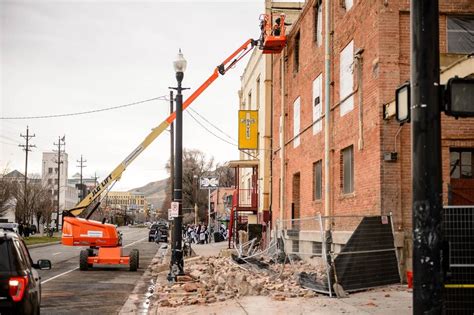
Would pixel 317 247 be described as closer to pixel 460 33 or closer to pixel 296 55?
pixel 460 33

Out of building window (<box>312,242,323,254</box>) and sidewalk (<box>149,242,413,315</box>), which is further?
building window (<box>312,242,323,254</box>)

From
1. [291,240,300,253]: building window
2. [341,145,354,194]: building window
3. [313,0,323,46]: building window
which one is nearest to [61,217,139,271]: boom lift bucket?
[291,240,300,253]: building window

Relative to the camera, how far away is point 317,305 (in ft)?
38.5

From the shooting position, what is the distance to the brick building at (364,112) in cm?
1486

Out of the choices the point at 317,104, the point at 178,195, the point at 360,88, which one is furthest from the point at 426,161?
the point at 317,104

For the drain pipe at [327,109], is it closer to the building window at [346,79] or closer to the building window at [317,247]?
the building window at [346,79]

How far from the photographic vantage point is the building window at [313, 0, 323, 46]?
21781mm

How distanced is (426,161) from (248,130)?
30750 mm

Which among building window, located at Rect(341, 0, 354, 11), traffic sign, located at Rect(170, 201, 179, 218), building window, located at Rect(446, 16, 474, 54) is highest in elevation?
building window, located at Rect(341, 0, 354, 11)

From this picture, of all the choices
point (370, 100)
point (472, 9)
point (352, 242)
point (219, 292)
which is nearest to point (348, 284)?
point (352, 242)

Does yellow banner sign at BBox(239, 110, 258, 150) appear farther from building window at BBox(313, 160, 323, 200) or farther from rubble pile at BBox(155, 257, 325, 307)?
rubble pile at BBox(155, 257, 325, 307)

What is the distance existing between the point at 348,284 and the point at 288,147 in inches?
583

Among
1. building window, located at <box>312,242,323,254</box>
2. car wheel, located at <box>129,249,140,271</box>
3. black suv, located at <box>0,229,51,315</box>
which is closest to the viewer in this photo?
black suv, located at <box>0,229,51,315</box>

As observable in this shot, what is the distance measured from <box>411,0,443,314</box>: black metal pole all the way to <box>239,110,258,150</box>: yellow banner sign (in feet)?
97.8
